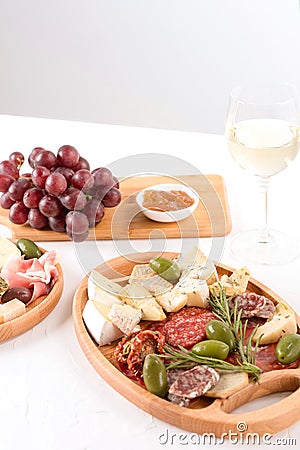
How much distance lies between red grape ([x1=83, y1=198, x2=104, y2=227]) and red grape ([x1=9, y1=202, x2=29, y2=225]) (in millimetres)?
159

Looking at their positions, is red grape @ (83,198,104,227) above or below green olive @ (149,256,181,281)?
below

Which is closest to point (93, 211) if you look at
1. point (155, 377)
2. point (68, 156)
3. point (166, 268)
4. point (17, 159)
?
point (68, 156)

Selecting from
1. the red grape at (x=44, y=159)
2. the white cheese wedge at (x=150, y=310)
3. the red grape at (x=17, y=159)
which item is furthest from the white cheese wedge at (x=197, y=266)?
the red grape at (x=17, y=159)

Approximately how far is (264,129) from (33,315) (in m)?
0.66

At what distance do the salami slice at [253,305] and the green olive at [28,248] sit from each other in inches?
19.3

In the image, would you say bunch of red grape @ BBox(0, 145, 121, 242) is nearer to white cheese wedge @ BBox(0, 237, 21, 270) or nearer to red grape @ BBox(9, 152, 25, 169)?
red grape @ BBox(9, 152, 25, 169)

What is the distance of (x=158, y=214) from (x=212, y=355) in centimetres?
63

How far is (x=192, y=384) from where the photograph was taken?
1.22m

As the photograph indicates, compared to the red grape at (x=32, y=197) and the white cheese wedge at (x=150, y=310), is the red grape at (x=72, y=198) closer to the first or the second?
the red grape at (x=32, y=197)

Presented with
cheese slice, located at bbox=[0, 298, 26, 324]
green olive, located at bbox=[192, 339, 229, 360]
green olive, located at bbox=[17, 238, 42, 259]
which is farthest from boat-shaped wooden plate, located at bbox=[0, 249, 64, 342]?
green olive, located at bbox=[192, 339, 229, 360]

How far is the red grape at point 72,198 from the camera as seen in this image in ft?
5.84

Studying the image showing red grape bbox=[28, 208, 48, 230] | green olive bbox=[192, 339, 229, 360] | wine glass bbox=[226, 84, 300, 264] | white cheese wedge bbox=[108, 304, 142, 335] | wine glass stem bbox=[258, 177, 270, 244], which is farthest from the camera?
red grape bbox=[28, 208, 48, 230]

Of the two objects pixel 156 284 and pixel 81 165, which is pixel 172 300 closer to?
pixel 156 284

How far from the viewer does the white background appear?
400 centimetres
